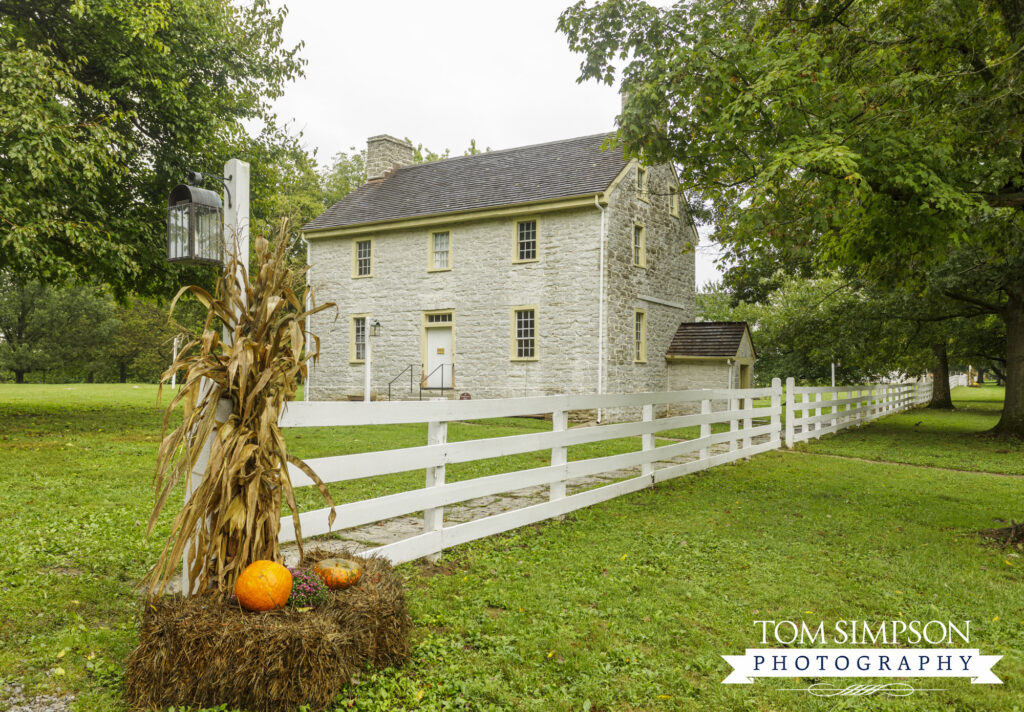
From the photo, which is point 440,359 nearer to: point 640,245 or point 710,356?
point 640,245

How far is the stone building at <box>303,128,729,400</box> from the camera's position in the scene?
18391mm

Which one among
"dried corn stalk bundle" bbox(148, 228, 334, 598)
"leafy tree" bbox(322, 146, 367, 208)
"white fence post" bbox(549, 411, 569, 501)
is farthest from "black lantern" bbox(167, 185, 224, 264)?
"leafy tree" bbox(322, 146, 367, 208)

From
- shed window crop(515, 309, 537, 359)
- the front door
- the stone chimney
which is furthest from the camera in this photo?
the stone chimney

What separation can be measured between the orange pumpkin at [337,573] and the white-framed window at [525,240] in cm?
1633

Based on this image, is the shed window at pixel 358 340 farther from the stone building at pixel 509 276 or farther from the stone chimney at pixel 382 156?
the stone chimney at pixel 382 156

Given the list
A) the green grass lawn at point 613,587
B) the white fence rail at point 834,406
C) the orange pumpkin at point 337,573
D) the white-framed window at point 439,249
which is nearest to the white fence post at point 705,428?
the green grass lawn at point 613,587

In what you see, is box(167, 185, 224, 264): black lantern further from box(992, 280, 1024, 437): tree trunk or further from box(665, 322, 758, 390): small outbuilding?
box(992, 280, 1024, 437): tree trunk

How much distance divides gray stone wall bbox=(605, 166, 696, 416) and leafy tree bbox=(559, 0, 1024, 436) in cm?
997

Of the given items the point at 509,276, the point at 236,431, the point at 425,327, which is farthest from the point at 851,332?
the point at 236,431

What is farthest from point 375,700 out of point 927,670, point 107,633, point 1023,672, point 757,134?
point 757,134

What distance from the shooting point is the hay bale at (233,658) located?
2754 millimetres

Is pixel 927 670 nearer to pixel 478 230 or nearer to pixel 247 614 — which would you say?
pixel 247 614

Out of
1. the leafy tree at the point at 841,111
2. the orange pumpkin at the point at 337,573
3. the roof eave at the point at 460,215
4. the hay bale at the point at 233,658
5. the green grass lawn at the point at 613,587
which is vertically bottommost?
the green grass lawn at the point at 613,587

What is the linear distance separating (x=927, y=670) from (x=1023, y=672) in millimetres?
459
